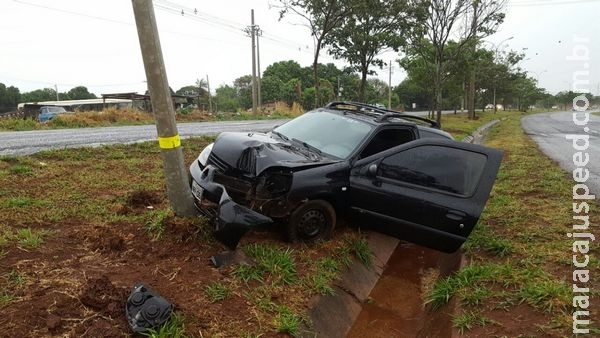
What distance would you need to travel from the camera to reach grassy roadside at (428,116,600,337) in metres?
3.70

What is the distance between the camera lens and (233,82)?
97.9m

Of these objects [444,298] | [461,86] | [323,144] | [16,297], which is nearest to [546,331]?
[444,298]

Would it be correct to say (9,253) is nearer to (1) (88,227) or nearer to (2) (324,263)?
(1) (88,227)

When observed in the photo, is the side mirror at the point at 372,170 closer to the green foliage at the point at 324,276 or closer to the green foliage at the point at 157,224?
the green foliage at the point at 324,276

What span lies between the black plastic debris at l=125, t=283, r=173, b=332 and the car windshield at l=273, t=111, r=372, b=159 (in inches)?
118

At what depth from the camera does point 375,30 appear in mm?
20641

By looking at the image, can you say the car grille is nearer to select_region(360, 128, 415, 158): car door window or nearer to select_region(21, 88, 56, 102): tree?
select_region(360, 128, 415, 158): car door window

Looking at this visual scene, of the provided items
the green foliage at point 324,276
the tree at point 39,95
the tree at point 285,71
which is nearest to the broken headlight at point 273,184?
the green foliage at point 324,276

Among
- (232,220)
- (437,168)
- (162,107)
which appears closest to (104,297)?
(232,220)

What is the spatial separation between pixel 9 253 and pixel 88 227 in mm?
896

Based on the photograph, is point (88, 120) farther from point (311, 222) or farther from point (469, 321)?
point (469, 321)

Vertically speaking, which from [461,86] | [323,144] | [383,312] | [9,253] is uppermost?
[461,86]

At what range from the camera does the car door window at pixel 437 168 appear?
195 inches

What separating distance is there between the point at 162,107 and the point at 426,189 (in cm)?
303
